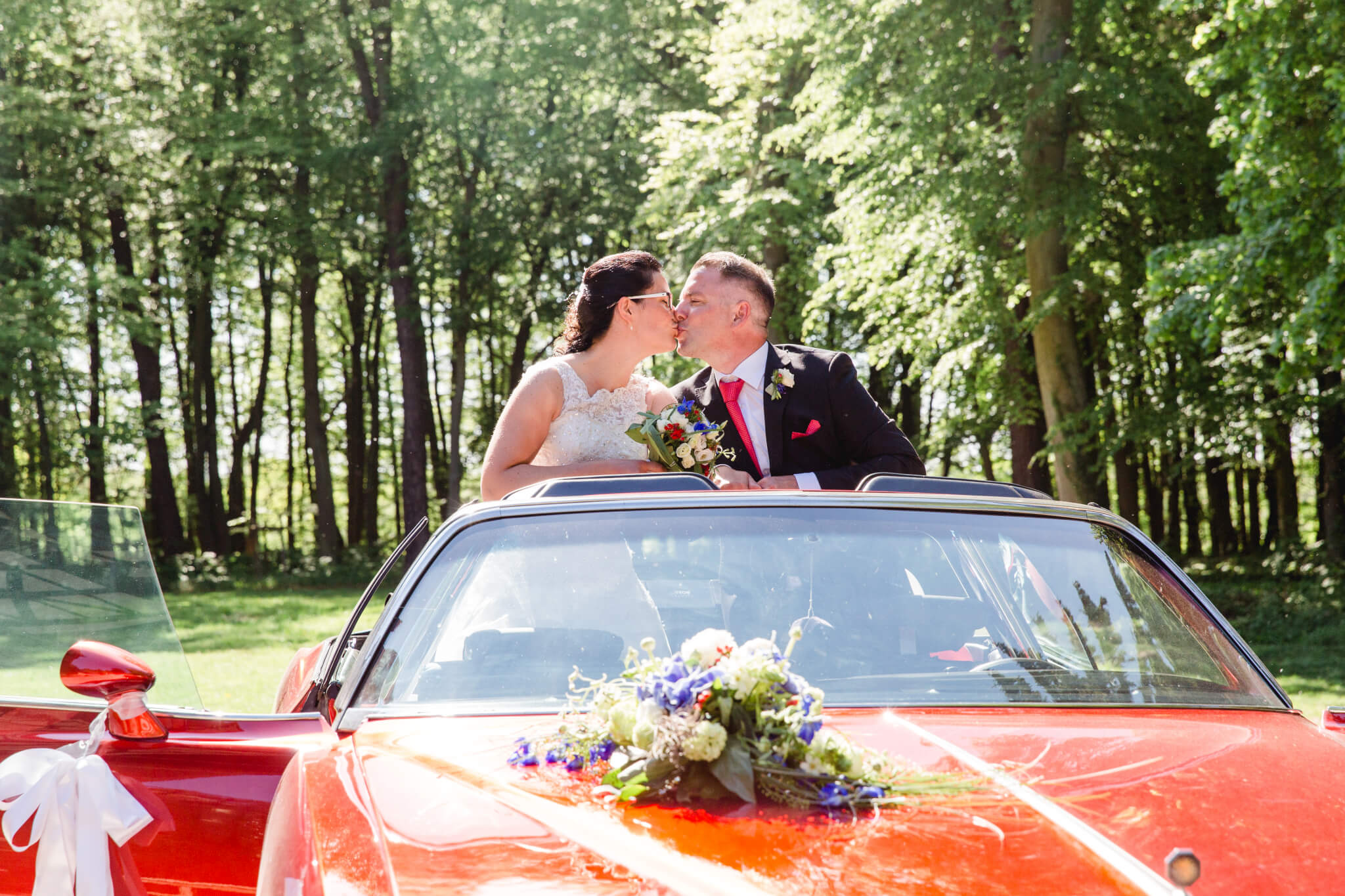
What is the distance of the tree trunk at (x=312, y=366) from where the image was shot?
28672 mm

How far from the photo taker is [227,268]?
2964 centimetres

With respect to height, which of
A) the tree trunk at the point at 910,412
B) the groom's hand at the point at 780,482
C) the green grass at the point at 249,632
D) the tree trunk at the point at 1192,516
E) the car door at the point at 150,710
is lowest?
the green grass at the point at 249,632

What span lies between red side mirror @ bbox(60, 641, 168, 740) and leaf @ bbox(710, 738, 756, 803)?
131cm

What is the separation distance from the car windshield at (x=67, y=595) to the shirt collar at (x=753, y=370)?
2381 millimetres

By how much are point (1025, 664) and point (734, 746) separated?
3.30ft

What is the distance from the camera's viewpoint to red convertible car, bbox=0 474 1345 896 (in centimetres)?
176

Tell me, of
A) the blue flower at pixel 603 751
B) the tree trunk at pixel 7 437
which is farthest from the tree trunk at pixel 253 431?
the blue flower at pixel 603 751

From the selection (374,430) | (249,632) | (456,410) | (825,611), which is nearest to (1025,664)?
(825,611)

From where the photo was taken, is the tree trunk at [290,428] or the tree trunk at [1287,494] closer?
the tree trunk at [1287,494]

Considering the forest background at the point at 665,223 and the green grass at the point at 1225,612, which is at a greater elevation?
the forest background at the point at 665,223

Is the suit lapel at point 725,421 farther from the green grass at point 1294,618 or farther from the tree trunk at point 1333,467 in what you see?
the tree trunk at point 1333,467

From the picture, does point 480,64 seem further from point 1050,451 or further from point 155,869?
point 155,869

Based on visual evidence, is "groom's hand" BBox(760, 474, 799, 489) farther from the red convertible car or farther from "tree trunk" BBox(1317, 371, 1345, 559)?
"tree trunk" BBox(1317, 371, 1345, 559)

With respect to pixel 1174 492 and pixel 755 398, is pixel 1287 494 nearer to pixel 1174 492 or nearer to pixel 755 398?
pixel 1174 492
